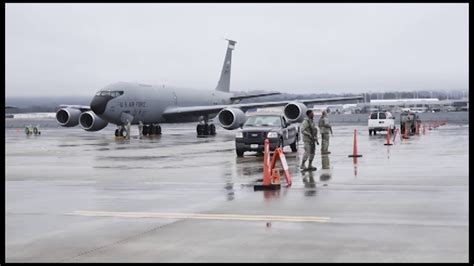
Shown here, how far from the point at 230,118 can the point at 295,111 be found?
4143 mm

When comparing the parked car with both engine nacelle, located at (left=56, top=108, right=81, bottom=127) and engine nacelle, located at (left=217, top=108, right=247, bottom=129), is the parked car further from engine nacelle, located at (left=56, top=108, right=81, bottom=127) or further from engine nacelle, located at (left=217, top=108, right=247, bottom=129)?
engine nacelle, located at (left=56, top=108, right=81, bottom=127)

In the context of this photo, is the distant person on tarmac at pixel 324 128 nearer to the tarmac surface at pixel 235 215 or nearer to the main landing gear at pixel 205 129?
the tarmac surface at pixel 235 215

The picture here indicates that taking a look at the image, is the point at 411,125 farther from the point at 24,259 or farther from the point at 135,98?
the point at 24,259

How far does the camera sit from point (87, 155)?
26766 millimetres

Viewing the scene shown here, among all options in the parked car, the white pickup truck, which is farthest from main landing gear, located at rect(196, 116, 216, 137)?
the parked car

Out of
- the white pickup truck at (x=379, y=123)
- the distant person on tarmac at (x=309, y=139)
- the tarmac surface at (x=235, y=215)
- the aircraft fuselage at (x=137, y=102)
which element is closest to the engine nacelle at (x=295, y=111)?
the white pickup truck at (x=379, y=123)

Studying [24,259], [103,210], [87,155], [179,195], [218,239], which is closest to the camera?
[24,259]

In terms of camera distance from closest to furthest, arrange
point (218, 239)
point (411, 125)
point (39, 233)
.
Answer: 1. point (218, 239)
2. point (39, 233)
3. point (411, 125)

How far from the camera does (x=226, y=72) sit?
63.1 m

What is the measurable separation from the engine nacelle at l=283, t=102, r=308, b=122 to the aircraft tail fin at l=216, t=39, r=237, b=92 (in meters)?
18.8

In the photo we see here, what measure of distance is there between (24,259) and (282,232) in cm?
326

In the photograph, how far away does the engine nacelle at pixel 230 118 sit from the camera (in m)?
43.8

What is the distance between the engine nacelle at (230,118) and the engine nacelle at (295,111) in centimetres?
300

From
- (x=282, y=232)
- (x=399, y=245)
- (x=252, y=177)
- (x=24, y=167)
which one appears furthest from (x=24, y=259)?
(x=24, y=167)
